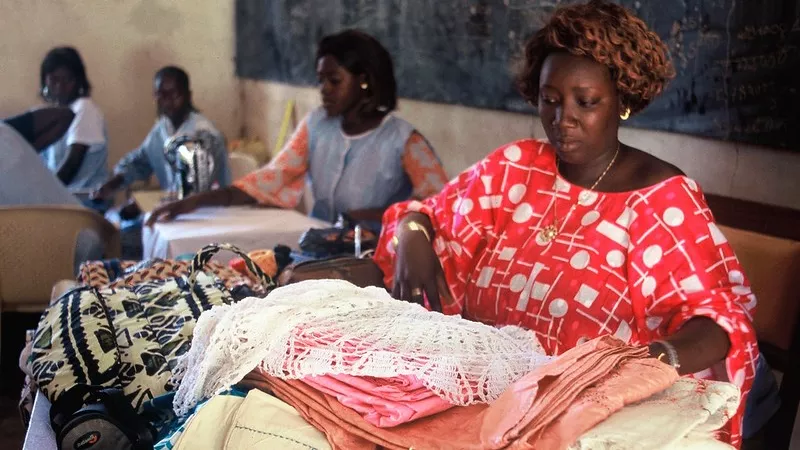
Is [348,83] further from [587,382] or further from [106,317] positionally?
[587,382]

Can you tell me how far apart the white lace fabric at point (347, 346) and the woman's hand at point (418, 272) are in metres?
0.54

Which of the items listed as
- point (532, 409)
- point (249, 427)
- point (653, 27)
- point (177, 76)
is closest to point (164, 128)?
point (177, 76)

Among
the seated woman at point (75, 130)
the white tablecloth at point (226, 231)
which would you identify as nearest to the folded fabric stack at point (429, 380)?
the white tablecloth at point (226, 231)

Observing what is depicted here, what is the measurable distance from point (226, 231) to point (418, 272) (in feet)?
5.16

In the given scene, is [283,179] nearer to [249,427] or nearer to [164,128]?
[164,128]

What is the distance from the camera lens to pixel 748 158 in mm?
2568

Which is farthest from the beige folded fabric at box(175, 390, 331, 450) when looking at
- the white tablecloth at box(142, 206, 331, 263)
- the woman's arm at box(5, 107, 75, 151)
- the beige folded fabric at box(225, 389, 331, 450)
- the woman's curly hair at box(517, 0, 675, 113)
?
the woman's arm at box(5, 107, 75, 151)

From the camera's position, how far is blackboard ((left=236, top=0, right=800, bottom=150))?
95.6 inches

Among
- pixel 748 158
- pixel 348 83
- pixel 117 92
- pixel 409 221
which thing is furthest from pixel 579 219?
pixel 117 92

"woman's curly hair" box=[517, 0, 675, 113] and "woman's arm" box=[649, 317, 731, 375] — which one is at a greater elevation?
"woman's curly hair" box=[517, 0, 675, 113]

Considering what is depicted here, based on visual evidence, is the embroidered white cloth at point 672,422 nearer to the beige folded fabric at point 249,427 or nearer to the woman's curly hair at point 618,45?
the beige folded fabric at point 249,427

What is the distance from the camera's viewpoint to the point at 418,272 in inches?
78.4

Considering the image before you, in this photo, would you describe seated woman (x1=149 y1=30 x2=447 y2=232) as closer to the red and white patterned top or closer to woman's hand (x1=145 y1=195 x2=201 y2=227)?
woman's hand (x1=145 y1=195 x2=201 y2=227)

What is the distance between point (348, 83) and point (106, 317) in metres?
2.05
